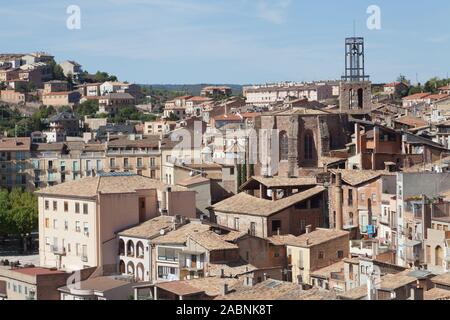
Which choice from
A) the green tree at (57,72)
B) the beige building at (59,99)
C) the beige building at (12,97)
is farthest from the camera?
the green tree at (57,72)

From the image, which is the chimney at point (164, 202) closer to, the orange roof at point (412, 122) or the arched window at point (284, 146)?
the arched window at point (284, 146)

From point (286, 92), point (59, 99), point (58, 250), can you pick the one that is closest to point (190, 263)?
point (58, 250)

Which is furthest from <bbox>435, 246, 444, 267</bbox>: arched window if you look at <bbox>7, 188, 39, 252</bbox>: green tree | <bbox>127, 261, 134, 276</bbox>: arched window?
<bbox>7, 188, 39, 252</bbox>: green tree

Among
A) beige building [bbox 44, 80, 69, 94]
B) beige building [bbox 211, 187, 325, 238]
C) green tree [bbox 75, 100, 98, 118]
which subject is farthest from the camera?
beige building [bbox 44, 80, 69, 94]

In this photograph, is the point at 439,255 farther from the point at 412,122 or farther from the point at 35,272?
the point at 412,122

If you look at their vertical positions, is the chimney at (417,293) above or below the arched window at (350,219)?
above

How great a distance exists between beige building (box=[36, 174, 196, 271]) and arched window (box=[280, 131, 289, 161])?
36.4 ft

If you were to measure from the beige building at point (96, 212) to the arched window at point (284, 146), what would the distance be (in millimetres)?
11083

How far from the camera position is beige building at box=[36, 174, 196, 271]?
3416cm

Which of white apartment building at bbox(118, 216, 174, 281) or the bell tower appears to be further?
the bell tower

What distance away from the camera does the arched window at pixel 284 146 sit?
47.0 metres

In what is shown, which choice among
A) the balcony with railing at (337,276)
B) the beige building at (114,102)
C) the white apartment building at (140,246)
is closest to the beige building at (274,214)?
the white apartment building at (140,246)

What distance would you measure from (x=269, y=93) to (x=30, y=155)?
63928 millimetres

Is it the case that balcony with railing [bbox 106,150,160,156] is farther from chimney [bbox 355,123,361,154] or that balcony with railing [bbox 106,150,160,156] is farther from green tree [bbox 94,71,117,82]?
green tree [bbox 94,71,117,82]
